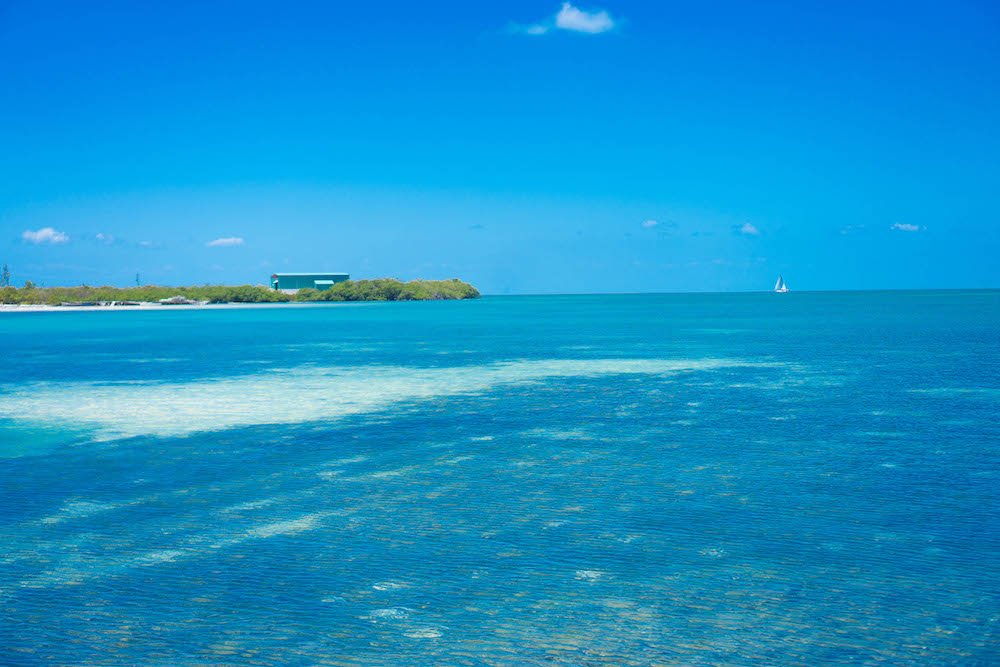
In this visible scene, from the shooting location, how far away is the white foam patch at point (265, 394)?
76.9 ft

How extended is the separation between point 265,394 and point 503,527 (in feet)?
59.5

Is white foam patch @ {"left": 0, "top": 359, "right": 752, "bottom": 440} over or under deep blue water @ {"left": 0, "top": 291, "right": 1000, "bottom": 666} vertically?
over

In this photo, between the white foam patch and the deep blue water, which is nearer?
the deep blue water

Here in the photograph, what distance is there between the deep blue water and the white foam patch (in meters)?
Answer: 0.26

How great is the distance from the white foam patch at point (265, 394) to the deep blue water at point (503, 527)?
261 millimetres

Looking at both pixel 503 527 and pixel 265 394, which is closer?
pixel 503 527

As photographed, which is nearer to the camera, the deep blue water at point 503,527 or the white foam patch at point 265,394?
Answer: the deep blue water at point 503,527

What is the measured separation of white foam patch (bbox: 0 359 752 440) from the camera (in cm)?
2344

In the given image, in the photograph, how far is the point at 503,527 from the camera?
41.5ft

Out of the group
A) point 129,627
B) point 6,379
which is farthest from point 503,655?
point 6,379

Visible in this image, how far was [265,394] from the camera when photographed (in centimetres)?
2883

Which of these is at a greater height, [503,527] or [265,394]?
[265,394]

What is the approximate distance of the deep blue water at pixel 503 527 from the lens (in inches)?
346

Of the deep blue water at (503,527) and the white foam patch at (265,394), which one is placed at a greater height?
the white foam patch at (265,394)
